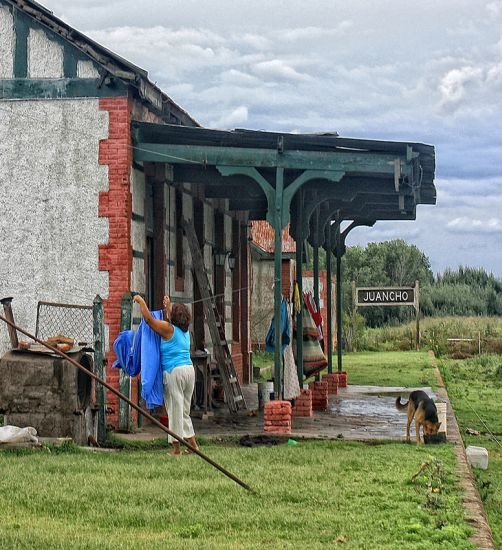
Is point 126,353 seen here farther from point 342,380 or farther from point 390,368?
point 390,368

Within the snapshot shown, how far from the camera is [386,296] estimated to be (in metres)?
35.5

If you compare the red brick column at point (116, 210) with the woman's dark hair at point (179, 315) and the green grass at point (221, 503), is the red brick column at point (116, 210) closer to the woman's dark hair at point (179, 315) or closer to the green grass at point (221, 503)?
the woman's dark hair at point (179, 315)

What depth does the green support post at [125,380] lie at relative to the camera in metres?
13.5

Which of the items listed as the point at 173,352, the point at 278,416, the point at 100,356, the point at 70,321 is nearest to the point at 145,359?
the point at 173,352

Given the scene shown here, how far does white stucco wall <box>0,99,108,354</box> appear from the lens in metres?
14.5

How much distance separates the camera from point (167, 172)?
16.2 m

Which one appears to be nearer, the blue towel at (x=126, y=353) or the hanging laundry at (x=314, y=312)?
the blue towel at (x=126, y=353)

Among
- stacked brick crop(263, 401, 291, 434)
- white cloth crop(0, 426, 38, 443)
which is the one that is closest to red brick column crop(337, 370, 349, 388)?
stacked brick crop(263, 401, 291, 434)

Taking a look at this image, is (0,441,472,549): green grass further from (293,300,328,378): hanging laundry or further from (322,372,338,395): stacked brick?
(322,372,338,395): stacked brick

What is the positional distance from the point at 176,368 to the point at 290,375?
15.4 ft

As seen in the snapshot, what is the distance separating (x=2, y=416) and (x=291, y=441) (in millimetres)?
3409

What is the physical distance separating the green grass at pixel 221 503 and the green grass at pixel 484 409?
45 centimetres

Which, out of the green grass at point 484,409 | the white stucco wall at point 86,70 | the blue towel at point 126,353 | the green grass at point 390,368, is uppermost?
the white stucco wall at point 86,70

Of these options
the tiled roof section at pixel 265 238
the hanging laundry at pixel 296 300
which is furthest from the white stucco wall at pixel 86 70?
the tiled roof section at pixel 265 238
